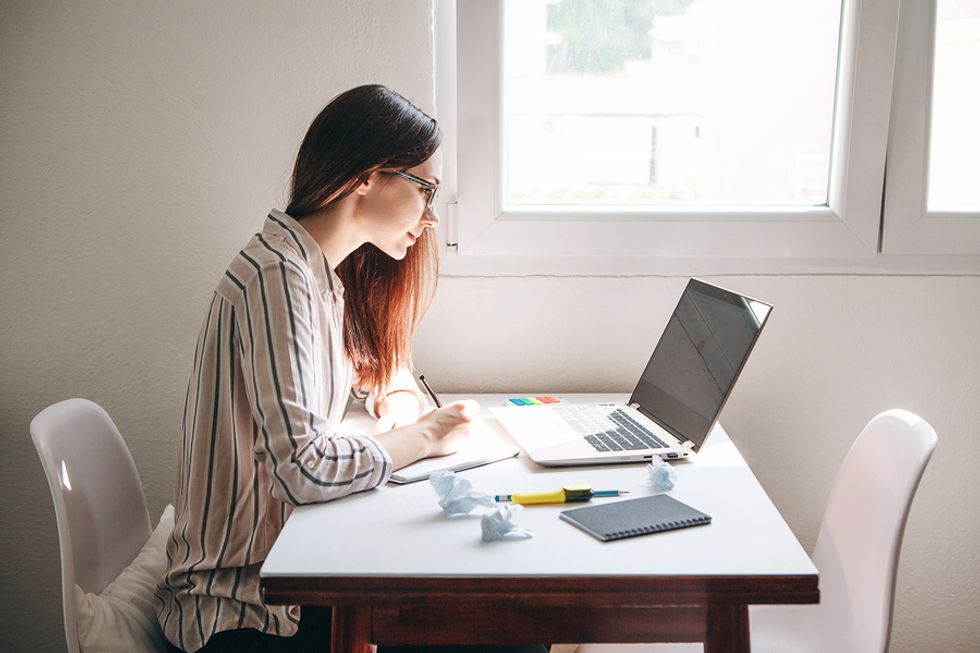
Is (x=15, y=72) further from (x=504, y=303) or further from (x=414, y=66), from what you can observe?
(x=504, y=303)

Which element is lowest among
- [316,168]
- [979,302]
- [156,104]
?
[979,302]

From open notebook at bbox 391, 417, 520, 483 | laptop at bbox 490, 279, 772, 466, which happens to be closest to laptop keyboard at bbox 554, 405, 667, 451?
laptop at bbox 490, 279, 772, 466

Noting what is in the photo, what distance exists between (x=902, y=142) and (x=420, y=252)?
100 centimetres

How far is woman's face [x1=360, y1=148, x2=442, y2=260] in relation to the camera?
141 centimetres

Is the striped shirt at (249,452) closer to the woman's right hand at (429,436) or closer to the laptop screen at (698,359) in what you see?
the woman's right hand at (429,436)

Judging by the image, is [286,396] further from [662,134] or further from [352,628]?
[662,134]

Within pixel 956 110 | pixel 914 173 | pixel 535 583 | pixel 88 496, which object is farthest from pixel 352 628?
pixel 956 110

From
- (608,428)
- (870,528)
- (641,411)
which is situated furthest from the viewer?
(641,411)

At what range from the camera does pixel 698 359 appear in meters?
1.55

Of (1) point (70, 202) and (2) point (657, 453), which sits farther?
(1) point (70, 202)

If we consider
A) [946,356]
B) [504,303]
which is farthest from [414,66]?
[946,356]

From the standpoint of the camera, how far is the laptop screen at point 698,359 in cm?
143

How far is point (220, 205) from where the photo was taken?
1.84 m

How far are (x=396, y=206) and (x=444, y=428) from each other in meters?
0.36
